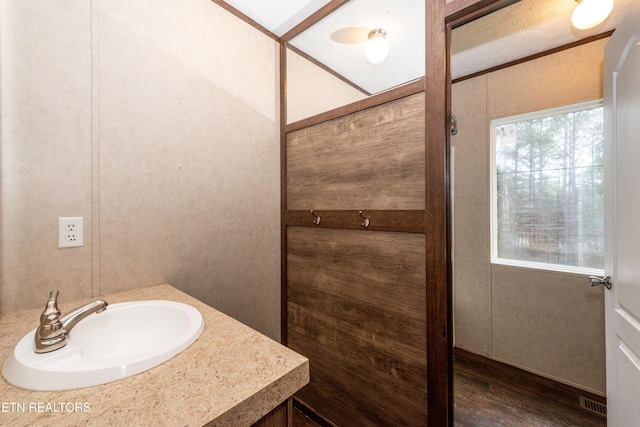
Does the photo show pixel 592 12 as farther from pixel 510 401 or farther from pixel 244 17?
pixel 510 401

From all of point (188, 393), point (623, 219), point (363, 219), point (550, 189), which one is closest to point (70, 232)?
point (188, 393)

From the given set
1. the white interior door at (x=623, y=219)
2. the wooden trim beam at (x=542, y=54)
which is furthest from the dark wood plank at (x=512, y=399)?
the wooden trim beam at (x=542, y=54)

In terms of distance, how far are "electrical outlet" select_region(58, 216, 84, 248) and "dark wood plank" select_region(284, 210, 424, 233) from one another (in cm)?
102

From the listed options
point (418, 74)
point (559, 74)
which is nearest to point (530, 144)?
point (559, 74)

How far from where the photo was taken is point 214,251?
1.47 metres

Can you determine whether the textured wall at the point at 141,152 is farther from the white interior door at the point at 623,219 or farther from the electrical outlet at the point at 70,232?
the white interior door at the point at 623,219

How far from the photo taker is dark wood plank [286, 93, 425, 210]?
1153 millimetres

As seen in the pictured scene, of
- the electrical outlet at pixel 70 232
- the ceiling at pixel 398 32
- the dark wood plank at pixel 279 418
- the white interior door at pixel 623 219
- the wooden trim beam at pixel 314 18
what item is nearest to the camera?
the dark wood plank at pixel 279 418

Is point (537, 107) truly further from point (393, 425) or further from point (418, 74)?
point (393, 425)

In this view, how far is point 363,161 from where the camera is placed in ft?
4.36

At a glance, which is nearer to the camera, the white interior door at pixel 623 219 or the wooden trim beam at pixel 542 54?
the white interior door at pixel 623 219

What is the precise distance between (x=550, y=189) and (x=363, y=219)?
1.58 metres

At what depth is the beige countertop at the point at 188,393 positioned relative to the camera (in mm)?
466

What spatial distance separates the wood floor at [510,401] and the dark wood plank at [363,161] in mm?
1360
